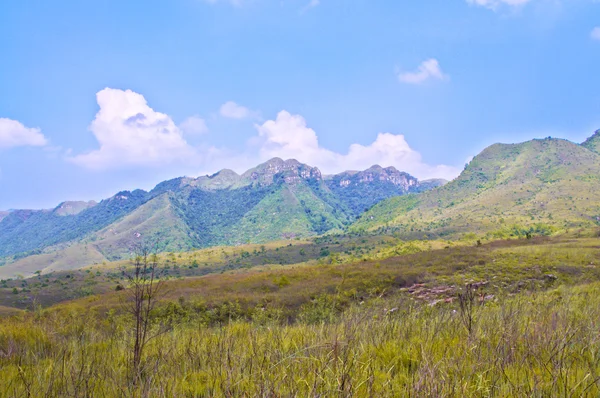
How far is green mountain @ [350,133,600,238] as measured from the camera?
9875 cm

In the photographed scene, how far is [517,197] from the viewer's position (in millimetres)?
132000

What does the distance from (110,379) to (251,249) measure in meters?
126

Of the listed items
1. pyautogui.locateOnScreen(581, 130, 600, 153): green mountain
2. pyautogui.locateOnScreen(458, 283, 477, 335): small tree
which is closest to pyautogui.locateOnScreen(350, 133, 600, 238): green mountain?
pyautogui.locateOnScreen(581, 130, 600, 153): green mountain

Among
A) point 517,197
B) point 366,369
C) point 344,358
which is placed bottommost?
point 366,369

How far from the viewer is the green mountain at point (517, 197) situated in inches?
3888

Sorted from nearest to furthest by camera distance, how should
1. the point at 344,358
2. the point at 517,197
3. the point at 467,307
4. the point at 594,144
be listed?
the point at 344,358 → the point at 467,307 → the point at 517,197 → the point at 594,144

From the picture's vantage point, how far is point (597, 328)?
350 cm

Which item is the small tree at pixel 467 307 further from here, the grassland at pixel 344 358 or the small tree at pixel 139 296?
the small tree at pixel 139 296

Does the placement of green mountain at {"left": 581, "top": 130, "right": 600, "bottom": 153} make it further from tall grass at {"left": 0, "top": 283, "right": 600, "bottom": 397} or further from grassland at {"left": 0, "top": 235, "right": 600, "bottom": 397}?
tall grass at {"left": 0, "top": 283, "right": 600, "bottom": 397}

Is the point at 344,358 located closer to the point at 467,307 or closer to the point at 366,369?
the point at 366,369

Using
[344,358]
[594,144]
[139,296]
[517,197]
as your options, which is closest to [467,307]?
[344,358]

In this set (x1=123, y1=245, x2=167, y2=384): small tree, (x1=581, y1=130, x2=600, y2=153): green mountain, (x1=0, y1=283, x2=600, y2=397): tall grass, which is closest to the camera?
(x1=0, y1=283, x2=600, y2=397): tall grass

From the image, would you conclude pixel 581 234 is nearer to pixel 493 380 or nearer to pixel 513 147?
pixel 493 380

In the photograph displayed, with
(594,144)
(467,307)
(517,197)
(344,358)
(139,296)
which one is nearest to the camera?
(344,358)
